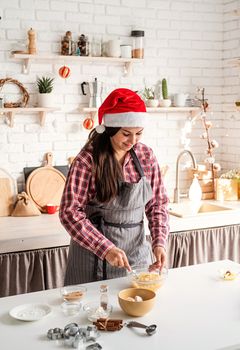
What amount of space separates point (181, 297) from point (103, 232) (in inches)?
25.5

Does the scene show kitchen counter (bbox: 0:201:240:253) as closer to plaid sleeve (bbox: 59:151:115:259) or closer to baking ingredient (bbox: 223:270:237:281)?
plaid sleeve (bbox: 59:151:115:259)

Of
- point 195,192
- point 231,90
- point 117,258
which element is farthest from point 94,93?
point 117,258

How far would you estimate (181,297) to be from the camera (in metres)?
2.17

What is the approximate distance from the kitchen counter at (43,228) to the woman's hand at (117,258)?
1059 millimetres

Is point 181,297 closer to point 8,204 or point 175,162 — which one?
point 8,204

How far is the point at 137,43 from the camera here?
4.24m

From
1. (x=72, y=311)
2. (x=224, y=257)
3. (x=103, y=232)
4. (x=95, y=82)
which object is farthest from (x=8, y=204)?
(x=72, y=311)

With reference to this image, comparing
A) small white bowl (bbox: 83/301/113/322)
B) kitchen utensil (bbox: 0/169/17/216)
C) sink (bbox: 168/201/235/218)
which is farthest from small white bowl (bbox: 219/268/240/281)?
kitchen utensil (bbox: 0/169/17/216)

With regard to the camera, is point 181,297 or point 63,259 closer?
point 181,297

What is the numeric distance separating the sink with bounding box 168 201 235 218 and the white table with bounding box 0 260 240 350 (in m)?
1.50

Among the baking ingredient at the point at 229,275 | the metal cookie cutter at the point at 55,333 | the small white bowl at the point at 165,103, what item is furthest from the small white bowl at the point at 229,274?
the small white bowl at the point at 165,103

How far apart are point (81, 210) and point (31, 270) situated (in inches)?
38.0

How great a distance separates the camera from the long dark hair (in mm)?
2582

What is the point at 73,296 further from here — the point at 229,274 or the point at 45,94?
the point at 45,94
